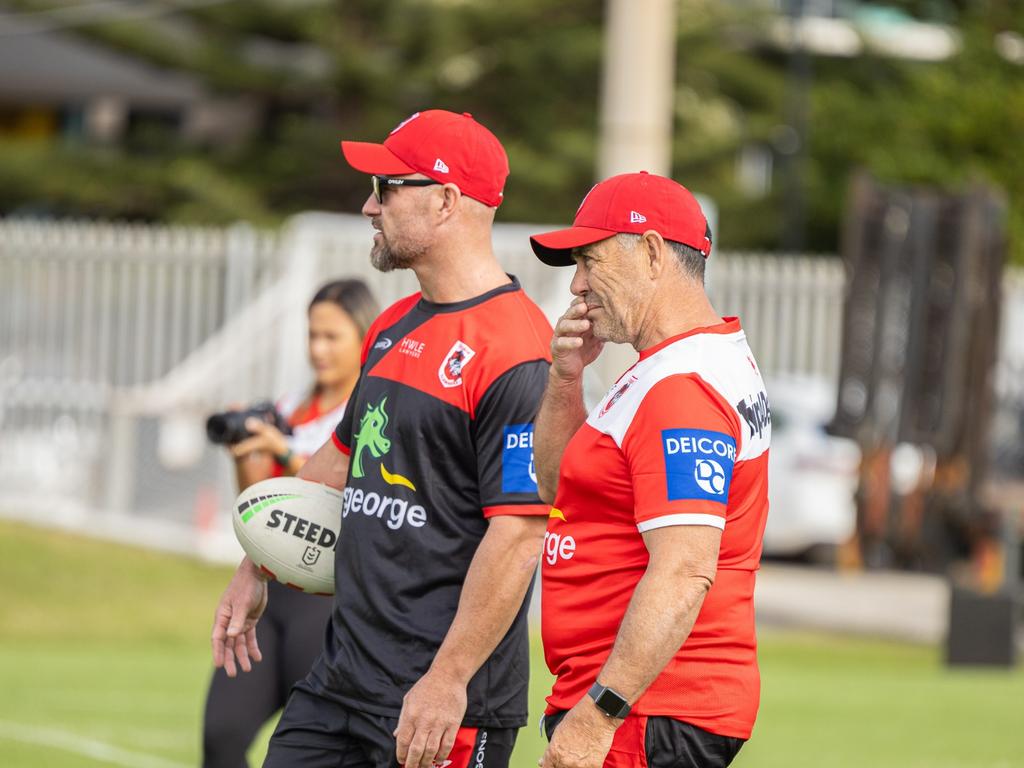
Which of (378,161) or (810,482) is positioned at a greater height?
(378,161)

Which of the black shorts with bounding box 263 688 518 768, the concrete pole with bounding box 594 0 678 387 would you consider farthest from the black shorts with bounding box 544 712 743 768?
the concrete pole with bounding box 594 0 678 387

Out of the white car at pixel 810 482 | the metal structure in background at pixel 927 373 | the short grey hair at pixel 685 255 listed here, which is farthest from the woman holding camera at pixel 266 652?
the white car at pixel 810 482

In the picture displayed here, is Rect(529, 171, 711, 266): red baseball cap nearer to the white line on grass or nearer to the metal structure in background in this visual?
the white line on grass

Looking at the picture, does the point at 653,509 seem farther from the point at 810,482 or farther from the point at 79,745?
the point at 810,482

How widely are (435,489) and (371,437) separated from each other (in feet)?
0.73

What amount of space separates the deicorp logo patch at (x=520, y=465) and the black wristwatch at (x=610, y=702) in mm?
696

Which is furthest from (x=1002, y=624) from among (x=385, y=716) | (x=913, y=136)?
(x=913, y=136)

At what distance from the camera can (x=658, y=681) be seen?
3635mm

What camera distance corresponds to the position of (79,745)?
8.92 m

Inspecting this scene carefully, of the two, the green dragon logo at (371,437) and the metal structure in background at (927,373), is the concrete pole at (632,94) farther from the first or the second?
the green dragon logo at (371,437)

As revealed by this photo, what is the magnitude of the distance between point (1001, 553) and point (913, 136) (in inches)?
656

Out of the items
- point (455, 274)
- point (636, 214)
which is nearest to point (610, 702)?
point (636, 214)

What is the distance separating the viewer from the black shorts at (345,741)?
421 centimetres

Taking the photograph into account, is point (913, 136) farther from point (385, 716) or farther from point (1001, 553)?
point (385, 716)
